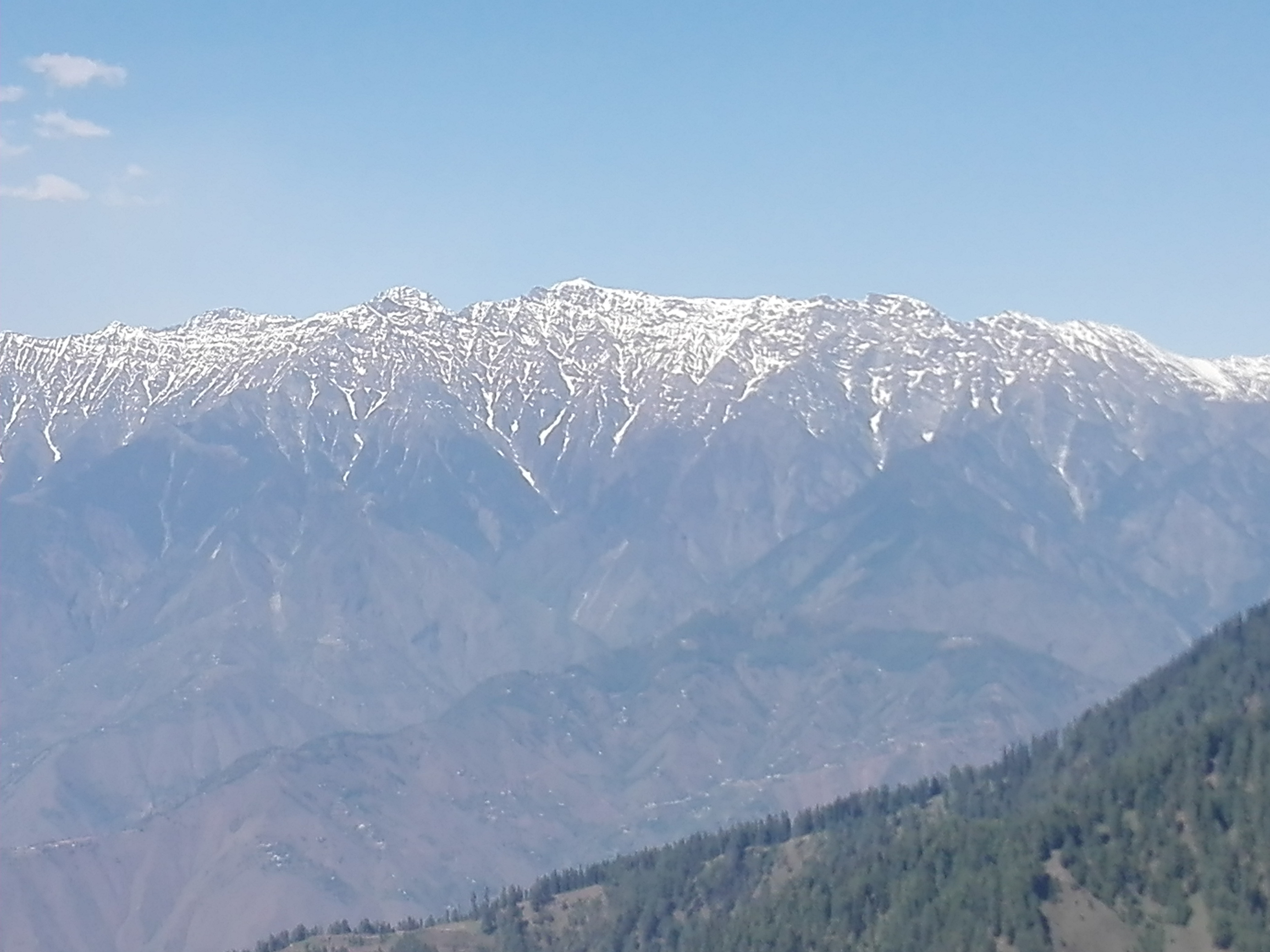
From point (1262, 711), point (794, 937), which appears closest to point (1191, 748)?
point (1262, 711)

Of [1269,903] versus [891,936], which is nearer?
[1269,903]

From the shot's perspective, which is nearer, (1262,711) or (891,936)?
(891,936)

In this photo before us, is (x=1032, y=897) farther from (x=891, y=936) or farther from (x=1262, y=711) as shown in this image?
(x=1262, y=711)

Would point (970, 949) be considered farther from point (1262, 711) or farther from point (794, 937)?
point (1262, 711)

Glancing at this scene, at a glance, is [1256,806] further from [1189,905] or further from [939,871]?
[939,871]

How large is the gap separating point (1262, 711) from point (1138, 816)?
17.7 metres

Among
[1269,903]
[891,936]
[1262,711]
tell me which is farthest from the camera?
[1262,711]

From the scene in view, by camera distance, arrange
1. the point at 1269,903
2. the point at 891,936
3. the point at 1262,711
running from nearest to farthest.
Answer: the point at 1269,903
the point at 891,936
the point at 1262,711

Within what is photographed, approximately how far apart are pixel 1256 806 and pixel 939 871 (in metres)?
27.0

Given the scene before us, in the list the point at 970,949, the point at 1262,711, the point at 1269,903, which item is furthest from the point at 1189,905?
the point at 1262,711

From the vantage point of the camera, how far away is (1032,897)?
17612 centimetres

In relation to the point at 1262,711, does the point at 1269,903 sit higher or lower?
lower

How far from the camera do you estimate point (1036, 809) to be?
19775cm

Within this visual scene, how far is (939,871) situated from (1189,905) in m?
24.3
